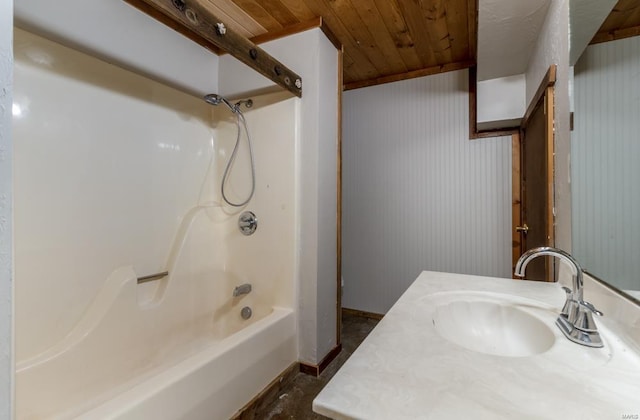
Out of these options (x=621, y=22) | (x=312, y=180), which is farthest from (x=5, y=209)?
(x=312, y=180)

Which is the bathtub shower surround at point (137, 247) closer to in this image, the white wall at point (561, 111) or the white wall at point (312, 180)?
the white wall at point (312, 180)

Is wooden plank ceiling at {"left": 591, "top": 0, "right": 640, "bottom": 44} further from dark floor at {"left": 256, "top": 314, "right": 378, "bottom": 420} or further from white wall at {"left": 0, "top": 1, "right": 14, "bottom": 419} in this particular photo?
dark floor at {"left": 256, "top": 314, "right": 378, "bottom": 420}

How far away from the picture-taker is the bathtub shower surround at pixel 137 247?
1280 mm

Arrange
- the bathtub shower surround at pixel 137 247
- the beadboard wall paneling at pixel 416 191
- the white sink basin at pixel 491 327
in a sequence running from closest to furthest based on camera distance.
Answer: the white sink basin at pixel 491 327
the bathtub shower surround at pixel 137 247
the beadboard wall paneling at pixel 416 191

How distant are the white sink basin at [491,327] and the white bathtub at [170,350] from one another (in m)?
1.01

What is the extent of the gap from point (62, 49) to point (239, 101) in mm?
962

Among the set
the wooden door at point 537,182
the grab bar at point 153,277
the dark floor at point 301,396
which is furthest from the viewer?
the grab bar at point 153,277

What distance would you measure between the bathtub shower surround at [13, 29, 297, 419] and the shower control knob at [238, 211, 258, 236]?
5 centimetres

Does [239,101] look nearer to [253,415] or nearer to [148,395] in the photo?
[148,395]

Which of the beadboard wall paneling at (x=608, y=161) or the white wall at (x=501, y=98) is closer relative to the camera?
the beadboard wall paneling at (x=608, y=161)

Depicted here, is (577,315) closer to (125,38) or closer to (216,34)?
(216,34)

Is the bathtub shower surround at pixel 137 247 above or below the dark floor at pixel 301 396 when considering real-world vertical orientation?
above

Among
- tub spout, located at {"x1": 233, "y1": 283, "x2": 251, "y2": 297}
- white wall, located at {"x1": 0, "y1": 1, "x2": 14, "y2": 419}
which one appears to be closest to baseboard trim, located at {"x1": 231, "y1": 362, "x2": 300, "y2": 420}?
tub spout, located at {"x1": 233, "y1": 283, "x2": 251, "y2": 297}

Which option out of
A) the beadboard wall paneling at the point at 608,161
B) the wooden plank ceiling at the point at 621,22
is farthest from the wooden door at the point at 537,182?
the wooden plank ceiling at the point at 621,22
